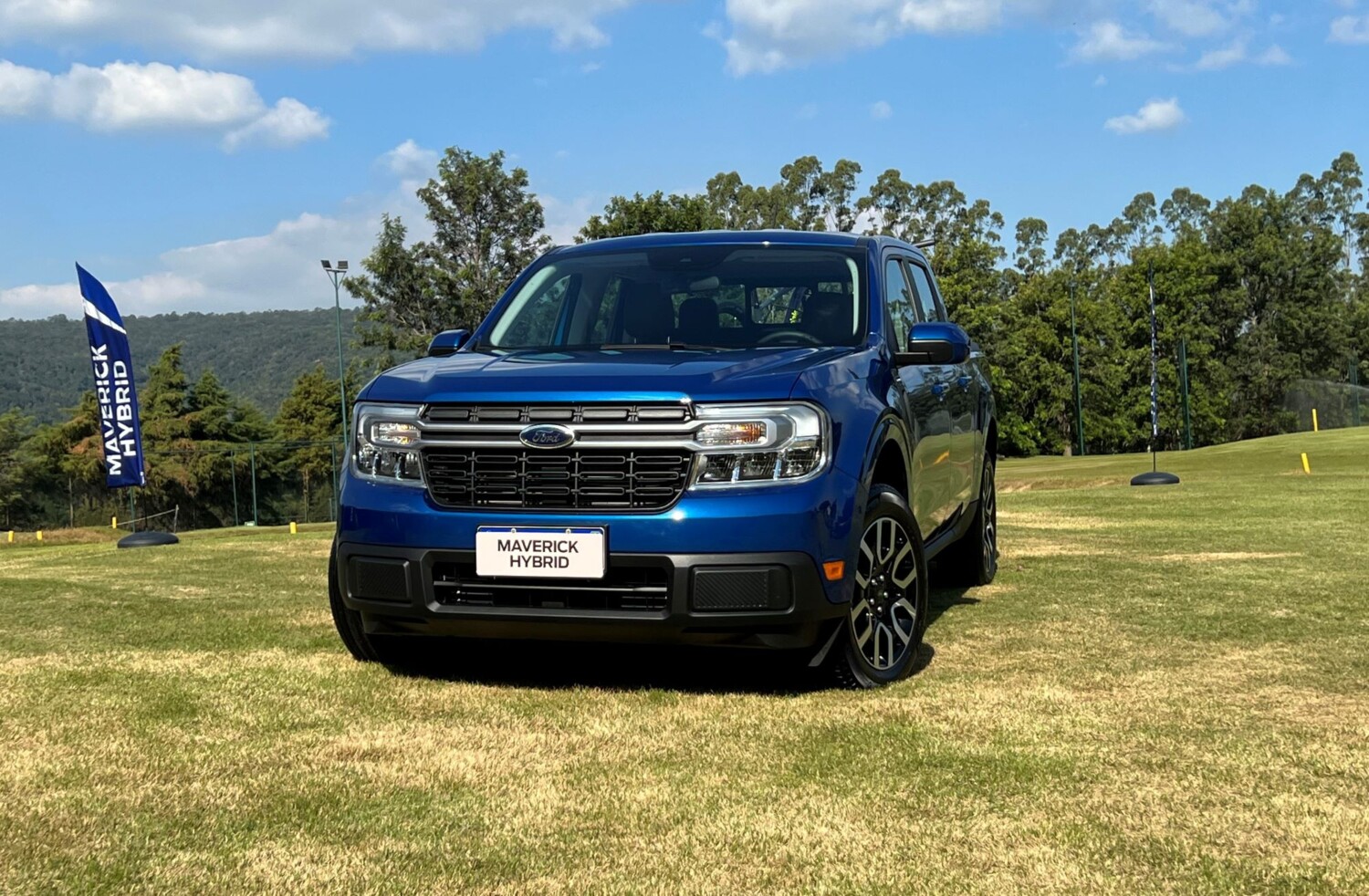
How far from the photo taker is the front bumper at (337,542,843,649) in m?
4.50

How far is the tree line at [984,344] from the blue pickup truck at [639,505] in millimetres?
51833

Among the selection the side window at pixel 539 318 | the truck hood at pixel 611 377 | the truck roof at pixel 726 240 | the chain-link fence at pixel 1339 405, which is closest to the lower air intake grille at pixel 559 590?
the truck hood at pixel 611 377

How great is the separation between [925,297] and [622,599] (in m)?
3.60

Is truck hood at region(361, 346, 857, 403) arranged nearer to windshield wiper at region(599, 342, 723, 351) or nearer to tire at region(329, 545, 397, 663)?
windshield wiper at region(599, 342, 723, 351)

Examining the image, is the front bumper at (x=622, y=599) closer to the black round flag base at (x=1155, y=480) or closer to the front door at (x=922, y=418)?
the front door at (x=922, y=418)

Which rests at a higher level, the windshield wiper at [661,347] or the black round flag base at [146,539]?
the windshield wiper at [661,347]

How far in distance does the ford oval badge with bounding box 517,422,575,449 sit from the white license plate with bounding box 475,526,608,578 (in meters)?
0.29

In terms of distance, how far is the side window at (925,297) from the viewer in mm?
7238

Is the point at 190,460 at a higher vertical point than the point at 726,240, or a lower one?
lower

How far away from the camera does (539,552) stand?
4.57m

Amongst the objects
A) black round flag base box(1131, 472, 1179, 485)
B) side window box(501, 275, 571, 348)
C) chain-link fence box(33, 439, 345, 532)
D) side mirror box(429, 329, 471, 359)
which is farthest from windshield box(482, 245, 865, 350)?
chain-link fence box(33, 439, 345, 532)

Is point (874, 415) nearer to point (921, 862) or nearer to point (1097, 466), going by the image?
point (921, 862)

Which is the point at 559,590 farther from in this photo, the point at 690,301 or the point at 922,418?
the point at 922,418

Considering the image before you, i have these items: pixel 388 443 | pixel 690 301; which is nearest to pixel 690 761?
pixel 388 443
